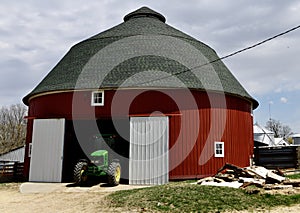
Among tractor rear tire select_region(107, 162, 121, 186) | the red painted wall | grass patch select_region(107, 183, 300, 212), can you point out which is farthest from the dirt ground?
the red painted wall

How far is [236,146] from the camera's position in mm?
15820

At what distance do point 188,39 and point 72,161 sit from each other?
29.3ft

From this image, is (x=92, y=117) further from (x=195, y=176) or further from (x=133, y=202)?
(x=133, y=202)

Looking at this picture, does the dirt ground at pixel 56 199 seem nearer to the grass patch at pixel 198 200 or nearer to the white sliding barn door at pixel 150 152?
the grass patch at pixel 198 200

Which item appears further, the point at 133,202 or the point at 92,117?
the point at 92,117

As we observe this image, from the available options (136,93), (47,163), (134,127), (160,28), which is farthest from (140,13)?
(47,163)

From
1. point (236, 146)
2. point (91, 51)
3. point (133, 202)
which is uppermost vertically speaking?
point (91, 51)

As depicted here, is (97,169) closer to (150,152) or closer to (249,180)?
(150,152)

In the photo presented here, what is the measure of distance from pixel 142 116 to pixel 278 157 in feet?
30.5

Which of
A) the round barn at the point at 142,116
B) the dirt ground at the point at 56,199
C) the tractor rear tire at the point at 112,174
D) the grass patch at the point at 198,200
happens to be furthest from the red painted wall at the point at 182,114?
the grass patch at the point at 198,200

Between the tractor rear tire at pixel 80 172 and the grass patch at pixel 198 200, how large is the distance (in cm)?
269

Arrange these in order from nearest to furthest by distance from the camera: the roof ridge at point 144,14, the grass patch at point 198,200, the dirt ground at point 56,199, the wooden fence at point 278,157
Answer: the grass patch at point 198,200, the dirt ground at point 56,199, the wooden fence at point 278,157, the roof ridge at point 144,14

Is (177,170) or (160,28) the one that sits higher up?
(160,28)

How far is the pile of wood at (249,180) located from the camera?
33.6 ft
